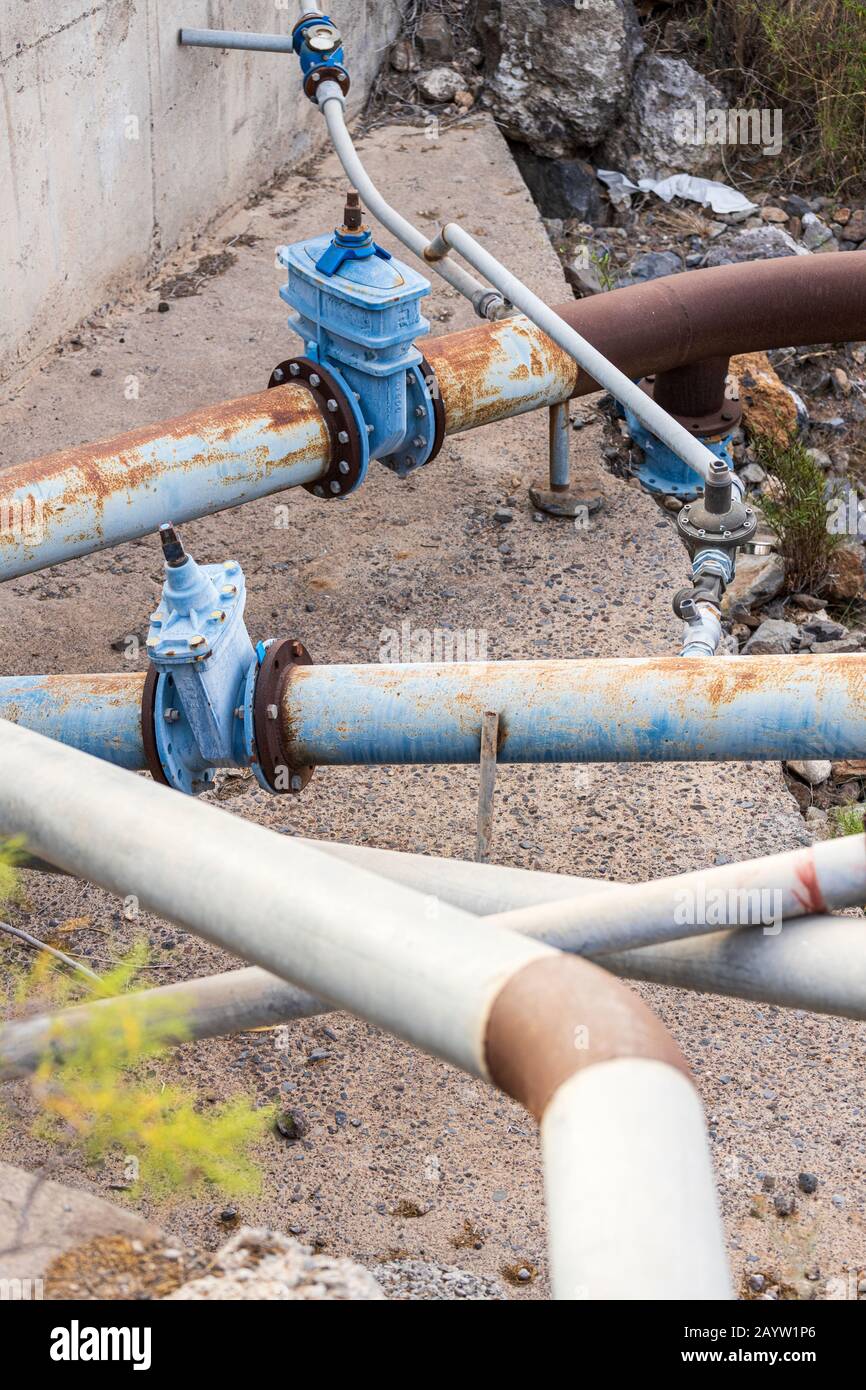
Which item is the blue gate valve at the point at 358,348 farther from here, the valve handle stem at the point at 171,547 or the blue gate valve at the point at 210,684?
the valve handle stem at the point at 171,547

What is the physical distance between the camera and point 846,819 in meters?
2.81

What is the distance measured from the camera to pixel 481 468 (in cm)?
367

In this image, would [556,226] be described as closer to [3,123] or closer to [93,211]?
[93,211]

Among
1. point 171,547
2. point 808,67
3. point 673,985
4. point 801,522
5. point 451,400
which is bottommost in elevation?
point 673,985

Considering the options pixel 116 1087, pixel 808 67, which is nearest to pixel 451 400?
pixel 116 1087

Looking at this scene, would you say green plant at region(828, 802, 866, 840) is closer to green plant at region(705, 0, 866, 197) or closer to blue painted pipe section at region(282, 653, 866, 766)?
blue painted pipe section at region(282, 653, 866, 766)

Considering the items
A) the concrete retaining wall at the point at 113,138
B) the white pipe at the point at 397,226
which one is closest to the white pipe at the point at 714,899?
the white pipe at the point at 397,226

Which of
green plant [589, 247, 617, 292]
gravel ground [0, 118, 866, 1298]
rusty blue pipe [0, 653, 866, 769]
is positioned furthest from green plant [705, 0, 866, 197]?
rusty blue pipe [0, 653, 866, 769]

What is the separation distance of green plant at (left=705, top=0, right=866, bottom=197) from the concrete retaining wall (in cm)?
164

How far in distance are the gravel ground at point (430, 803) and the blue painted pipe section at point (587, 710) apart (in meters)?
0.59

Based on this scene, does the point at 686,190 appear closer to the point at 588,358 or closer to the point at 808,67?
the point at 808,67

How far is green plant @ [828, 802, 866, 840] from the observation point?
279 centimetres

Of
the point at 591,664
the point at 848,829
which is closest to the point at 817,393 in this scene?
the point at 848,829

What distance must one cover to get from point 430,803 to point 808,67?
363 centimetres
